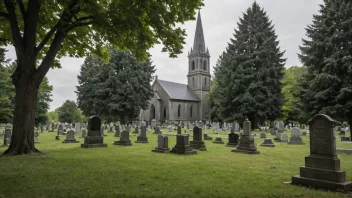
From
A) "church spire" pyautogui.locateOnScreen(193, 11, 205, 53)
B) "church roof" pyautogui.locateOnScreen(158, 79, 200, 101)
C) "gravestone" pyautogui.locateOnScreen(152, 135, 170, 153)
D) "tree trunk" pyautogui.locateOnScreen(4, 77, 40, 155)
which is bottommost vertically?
"gravestone" pyautogui.locateOnScreen(152, 135, 170, 153)

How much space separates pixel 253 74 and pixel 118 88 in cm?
1758

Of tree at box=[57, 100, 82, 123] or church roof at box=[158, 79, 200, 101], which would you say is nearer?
Result: tree at box=[57, 100, 82, 123]

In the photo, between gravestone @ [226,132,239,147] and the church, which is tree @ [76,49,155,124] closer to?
the church

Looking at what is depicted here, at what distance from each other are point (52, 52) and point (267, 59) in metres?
27.1

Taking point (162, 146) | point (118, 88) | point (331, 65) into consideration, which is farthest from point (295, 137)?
point (118, 88)

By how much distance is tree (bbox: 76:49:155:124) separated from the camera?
35.1 meters

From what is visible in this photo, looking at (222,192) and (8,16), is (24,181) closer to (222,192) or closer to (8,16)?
(222,192)

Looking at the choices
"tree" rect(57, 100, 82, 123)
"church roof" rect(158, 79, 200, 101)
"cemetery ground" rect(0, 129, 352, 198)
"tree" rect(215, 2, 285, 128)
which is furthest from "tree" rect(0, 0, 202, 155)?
"church roof" rect(158, 79, 200, 101)

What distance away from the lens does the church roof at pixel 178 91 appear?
185 ft

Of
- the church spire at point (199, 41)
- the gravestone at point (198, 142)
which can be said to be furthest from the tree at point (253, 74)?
the church spire at point (199, 41)

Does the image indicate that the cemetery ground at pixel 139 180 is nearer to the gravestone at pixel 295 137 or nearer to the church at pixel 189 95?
the gravestone at pixel 295 137

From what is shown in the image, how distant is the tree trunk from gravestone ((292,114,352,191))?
9.55 meters

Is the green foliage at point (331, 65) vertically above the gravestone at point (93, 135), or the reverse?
the green foliage at point (331, 65)

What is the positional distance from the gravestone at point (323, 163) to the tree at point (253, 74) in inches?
944
